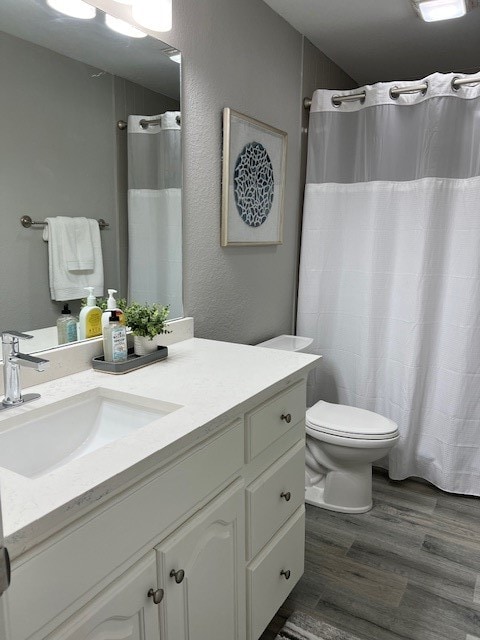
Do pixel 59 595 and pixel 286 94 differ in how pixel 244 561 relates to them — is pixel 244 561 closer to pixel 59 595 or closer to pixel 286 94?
pixel 59 595

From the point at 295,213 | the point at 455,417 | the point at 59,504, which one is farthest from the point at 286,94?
the point at 59,504

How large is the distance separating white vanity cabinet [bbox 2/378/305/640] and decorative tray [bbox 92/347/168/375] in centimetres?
41

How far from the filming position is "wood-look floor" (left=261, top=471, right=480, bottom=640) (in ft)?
5.61

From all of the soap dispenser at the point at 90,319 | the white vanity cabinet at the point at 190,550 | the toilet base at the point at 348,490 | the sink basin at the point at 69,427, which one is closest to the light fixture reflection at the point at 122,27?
the soap dispenser at the point at 90,319

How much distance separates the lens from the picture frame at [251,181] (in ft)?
6.84

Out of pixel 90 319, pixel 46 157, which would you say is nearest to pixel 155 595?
pixel 90 319

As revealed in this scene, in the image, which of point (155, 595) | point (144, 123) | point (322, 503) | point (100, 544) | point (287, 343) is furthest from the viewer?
point (287, 343)

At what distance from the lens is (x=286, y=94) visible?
2.49 meters

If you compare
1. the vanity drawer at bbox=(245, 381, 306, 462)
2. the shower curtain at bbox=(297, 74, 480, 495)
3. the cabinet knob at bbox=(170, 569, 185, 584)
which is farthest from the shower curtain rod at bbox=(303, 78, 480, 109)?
the cabinet knob at bbox=(170, 569, 185, 584)

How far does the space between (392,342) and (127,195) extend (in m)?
1.60

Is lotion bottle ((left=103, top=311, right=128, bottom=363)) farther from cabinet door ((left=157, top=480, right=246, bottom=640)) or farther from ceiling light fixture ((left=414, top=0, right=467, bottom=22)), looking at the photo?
ceiling light fixture ((left=414, top=0, right=467, bottom=22))

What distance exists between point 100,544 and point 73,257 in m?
0.88

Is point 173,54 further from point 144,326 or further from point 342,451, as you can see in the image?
point 342,451

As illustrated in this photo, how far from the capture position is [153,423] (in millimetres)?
1094
